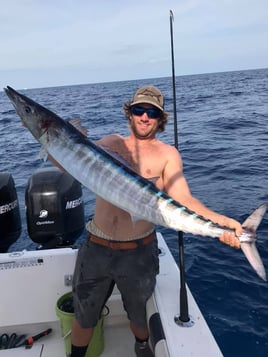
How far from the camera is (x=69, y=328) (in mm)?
3438

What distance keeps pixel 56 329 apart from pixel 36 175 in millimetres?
1709

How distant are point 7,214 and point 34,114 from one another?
2228 millimetres

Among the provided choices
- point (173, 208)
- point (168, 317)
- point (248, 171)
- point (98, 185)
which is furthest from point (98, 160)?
point (248, 171)

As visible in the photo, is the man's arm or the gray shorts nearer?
the man's arm

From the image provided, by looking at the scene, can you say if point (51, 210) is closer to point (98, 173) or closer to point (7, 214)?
point (7, 214)

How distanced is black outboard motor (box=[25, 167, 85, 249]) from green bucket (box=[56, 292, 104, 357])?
37.7 inches

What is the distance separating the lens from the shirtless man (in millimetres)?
3074

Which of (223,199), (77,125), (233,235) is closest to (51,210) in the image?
(77,125)

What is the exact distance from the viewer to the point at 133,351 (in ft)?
12.0

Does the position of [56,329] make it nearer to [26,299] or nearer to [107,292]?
[26,299]

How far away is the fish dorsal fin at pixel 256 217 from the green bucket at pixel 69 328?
172 cm

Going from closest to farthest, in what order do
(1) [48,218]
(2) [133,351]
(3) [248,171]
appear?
(2) [133,351] < (1) [48,218] < (3) [248,171]

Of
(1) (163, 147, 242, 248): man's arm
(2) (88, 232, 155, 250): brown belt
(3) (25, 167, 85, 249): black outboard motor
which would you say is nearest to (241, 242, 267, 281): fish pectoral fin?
(1) (163, 147, 242, 248): man's arm

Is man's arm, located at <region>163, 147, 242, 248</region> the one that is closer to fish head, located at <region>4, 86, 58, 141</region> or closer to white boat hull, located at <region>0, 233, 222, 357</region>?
white boat hull, located at <region>0, 233, 222, 357</region>
